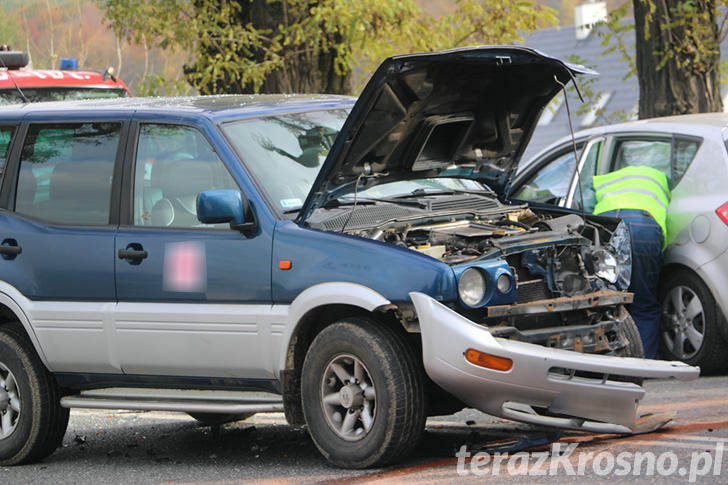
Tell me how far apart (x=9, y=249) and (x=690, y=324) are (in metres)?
4.76

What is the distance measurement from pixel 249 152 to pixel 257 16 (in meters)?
7.95

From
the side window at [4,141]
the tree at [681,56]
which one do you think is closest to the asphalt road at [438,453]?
the side window at [4,141]

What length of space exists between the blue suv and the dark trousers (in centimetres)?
153

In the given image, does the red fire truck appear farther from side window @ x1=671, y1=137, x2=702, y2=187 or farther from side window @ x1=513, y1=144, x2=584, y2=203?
side window @ x1=671, y1=137, x2=702, y2=187

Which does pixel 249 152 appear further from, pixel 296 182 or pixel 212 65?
pixel 212 65

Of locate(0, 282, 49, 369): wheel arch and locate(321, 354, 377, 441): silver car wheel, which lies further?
locate(0, 282, 49, 369): wheel arch

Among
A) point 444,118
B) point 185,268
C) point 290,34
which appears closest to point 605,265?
point 444,118

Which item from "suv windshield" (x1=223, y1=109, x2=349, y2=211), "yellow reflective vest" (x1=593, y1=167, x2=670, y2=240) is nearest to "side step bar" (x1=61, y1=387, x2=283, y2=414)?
"suv windshield" (x1=223, y1=109, x2=349, y2=211)

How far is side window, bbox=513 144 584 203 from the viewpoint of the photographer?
395 inches

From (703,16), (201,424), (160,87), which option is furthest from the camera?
(160,87)

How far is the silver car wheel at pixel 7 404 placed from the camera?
731 cm

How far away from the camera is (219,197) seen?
6.25 m

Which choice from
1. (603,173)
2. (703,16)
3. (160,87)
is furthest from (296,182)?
(160,87)

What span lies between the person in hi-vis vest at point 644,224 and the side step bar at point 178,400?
3.34 m
